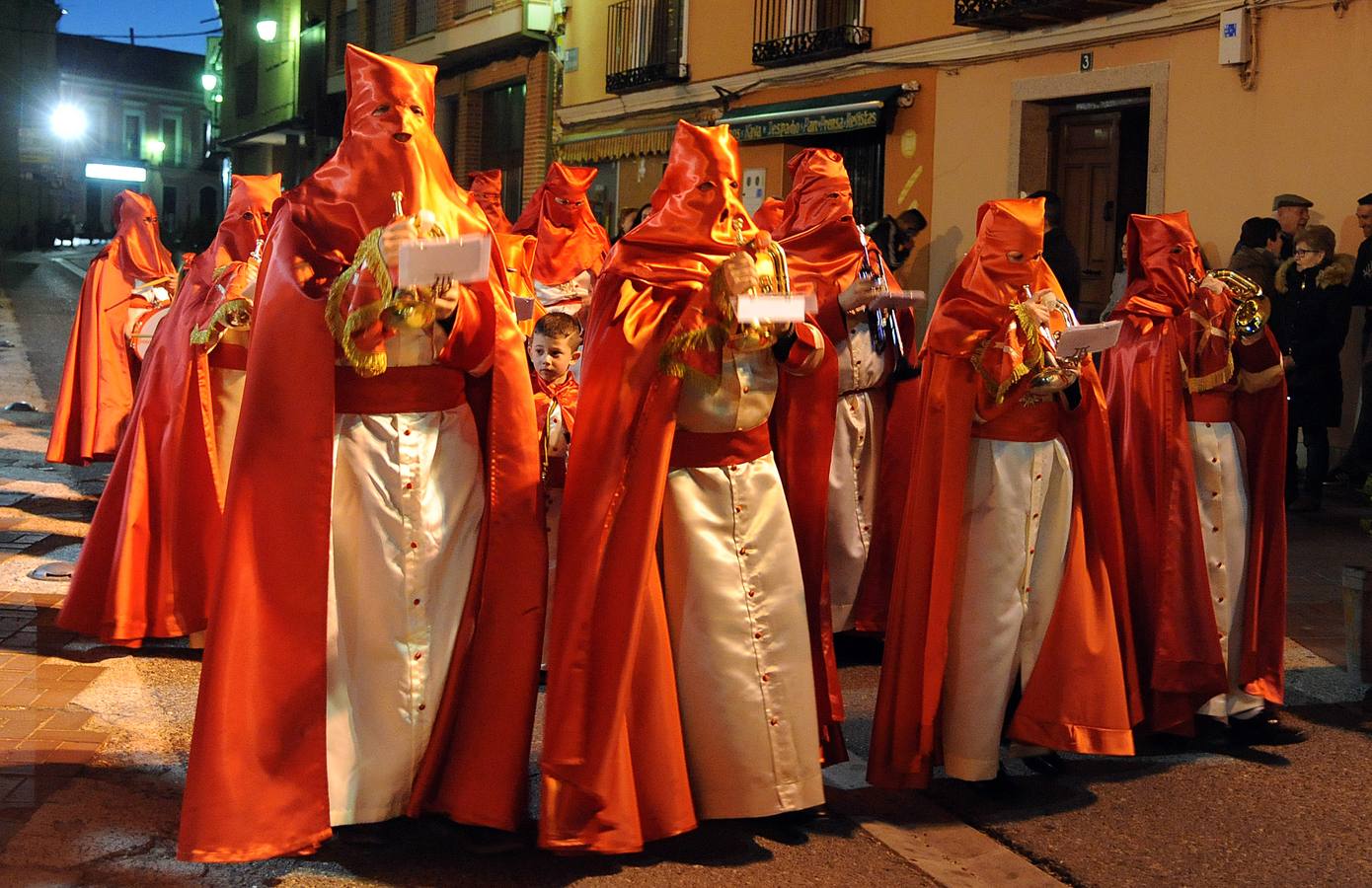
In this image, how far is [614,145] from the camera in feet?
69.1

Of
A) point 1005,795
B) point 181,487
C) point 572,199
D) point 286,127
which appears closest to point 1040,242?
point 1005,795

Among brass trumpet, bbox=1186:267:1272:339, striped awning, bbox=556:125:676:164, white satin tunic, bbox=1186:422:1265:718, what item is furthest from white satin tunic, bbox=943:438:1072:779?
striped awning, bbox=556:125:676:164

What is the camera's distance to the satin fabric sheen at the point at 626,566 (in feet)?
13.6

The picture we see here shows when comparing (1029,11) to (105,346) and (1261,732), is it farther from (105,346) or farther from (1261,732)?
(1261,732)

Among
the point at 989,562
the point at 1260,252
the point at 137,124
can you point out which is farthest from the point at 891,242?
the point at 137,124

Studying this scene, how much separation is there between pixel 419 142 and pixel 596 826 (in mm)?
2008

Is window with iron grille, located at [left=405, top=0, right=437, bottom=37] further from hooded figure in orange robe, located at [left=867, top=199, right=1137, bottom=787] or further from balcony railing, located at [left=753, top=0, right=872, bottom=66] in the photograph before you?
hooded figure in orange robe, located at [left=867, top=199, right=1137, bottom=787]

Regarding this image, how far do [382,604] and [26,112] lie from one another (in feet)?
189

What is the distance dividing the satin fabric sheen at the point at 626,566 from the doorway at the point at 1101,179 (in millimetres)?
9674

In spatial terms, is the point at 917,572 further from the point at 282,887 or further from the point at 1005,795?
the point at 282,887

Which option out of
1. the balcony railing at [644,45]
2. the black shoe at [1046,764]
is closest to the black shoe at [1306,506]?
the black shoe at [1046,764]

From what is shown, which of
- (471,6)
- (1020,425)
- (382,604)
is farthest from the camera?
(471,6)

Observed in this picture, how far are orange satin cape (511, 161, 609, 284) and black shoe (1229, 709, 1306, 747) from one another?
557cm

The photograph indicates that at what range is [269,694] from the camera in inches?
159
